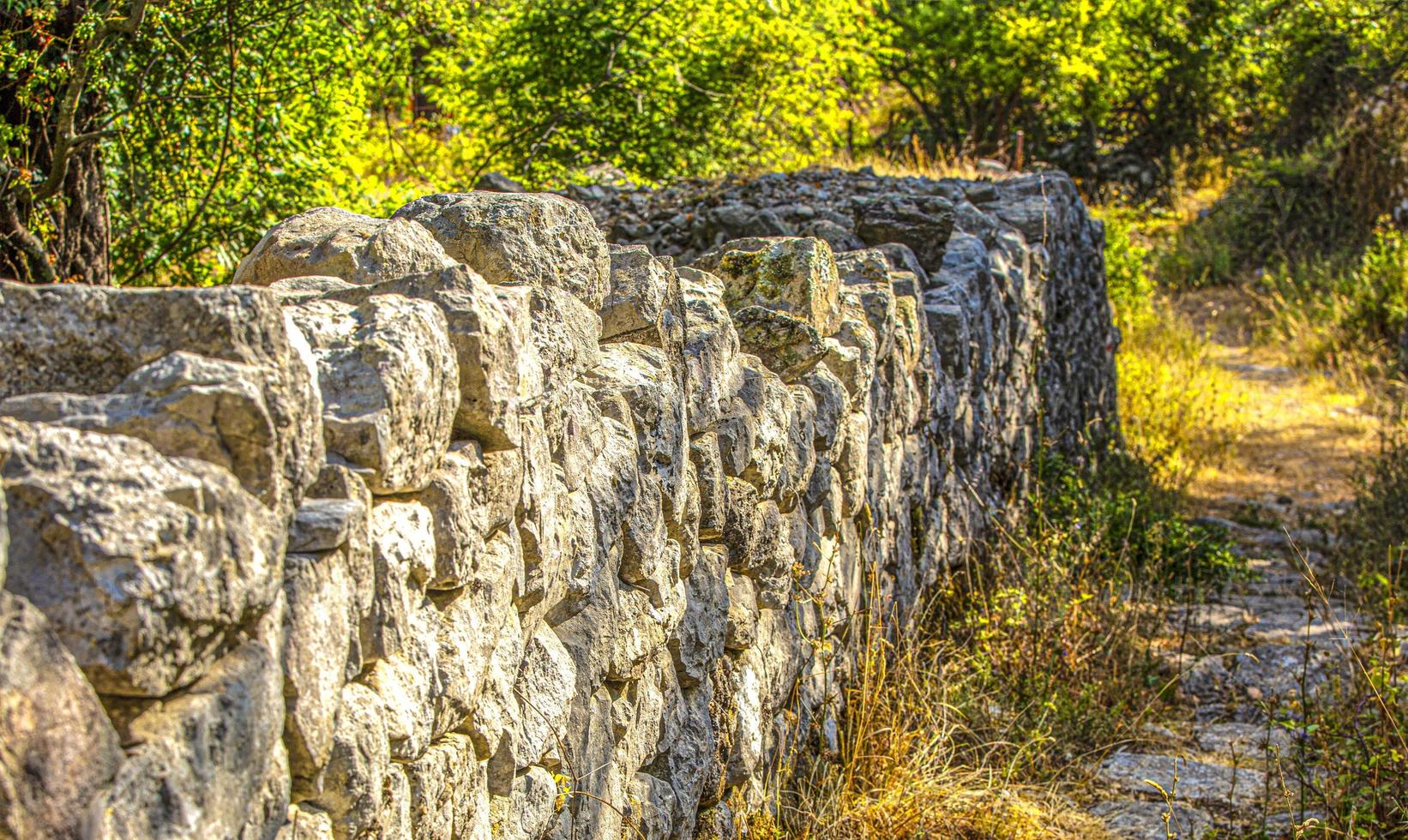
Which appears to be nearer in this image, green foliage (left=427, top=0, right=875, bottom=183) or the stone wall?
the stone wall

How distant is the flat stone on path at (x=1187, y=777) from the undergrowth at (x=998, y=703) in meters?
0.09

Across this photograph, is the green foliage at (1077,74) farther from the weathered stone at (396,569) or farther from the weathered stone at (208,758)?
the weathered stone at (208,758)

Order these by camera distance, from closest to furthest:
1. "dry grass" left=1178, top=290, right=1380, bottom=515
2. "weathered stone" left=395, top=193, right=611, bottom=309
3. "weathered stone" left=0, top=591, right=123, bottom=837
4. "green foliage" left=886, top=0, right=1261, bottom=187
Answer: "weathered stone" left=0, top=591, right=123, bottom=837 → "weathered stone" left=395, top=193, right=611, bottom=309 → "dry grass" left=1178, top=290, right=1380, bottom=515 → "green foliage" left=886, top=0, right=1261, bottom=187

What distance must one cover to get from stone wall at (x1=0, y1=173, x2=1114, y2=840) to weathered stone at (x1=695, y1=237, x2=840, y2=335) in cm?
2

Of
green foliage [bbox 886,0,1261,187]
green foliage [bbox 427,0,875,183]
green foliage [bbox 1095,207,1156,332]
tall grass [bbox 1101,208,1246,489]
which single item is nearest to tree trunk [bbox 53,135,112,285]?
green foliage [bbox 427,0,875,183]

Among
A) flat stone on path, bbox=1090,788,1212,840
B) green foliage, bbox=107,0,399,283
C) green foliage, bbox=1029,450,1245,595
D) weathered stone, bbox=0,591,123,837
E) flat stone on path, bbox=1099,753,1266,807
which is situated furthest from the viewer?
green foliage, bbox=1029,450,1245,595

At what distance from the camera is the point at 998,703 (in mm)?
4359

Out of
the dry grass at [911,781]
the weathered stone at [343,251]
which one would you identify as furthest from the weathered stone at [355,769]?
the dry grass at [911,781]

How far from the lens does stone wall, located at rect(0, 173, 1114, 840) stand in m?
1.12

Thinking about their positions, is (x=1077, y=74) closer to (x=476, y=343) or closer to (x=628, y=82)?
(x=628, y=82)

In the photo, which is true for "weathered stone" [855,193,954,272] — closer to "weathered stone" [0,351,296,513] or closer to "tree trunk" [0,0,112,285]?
"tree trunk" [0,0,112,285]

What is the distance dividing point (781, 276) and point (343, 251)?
185 cm

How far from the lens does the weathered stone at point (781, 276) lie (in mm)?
3652

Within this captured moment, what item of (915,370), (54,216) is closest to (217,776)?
(915,370)
